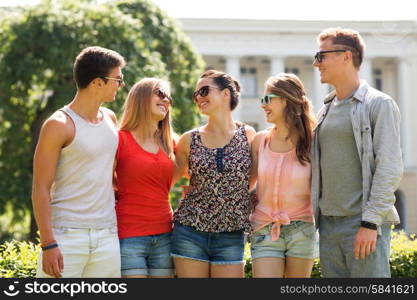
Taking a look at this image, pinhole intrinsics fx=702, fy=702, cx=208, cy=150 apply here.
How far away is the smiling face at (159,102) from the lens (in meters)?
4.61

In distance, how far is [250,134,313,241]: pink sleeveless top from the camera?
4.61 metres

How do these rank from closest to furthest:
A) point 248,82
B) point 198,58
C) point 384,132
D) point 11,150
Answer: point 384,132 < point 11,150 < point 198,58 < point 248,82

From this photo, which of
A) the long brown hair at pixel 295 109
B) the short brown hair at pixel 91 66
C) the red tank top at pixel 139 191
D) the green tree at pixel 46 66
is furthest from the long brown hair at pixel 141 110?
the green tree at pixel 46 66

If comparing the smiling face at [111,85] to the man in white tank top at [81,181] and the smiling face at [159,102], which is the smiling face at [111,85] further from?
the smiling face at [159,102]

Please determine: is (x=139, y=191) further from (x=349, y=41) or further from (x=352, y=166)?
(x=349, y=41)

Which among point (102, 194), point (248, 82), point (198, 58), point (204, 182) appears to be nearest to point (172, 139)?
point (204, 182)

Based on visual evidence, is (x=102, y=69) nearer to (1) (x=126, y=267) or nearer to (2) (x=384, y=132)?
(1) (x=126, y=267)

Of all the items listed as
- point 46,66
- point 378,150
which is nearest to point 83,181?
point 378,150

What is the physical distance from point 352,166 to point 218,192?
2.93 ft

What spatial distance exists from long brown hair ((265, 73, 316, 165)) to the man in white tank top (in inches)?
43.7

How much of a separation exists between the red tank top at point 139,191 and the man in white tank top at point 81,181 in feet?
0.45

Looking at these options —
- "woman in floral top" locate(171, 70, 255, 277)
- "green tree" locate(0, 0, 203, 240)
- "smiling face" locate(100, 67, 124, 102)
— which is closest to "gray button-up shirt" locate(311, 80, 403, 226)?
"woman in floral top" locate(171, 70, 255, 277)

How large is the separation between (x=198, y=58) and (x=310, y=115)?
14348mm

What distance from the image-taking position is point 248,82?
38688mm
